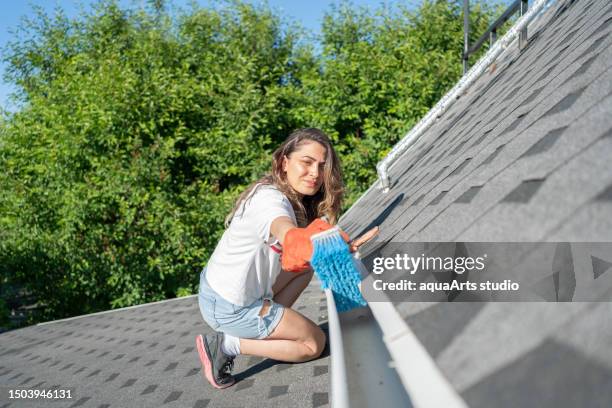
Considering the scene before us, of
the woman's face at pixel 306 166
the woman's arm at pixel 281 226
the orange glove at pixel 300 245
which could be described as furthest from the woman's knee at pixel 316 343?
the orange glove at pixel 300 245

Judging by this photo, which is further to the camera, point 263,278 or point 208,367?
point 263,278

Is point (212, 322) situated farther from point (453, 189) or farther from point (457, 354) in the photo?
point (457, 354)

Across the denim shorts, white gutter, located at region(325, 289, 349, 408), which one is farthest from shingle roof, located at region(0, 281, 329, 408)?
white gutter, located at region(325, 289, 349, 408)

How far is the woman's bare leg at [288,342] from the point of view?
96.7 inches

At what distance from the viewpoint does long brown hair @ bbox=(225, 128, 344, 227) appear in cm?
241

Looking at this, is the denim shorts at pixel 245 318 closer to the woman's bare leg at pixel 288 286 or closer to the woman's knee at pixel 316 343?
the woman's knee at pixel 316 343

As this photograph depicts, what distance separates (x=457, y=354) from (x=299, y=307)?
3451mm

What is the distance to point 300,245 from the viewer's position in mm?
1427

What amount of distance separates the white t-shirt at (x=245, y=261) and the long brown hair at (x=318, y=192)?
15 centimetres

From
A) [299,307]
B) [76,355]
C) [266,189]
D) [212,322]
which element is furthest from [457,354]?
[76,355]

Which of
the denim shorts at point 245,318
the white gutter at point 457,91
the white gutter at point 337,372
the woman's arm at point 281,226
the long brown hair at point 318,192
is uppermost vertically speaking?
the white gutter at point 457,91

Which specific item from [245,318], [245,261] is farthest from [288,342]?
[245,261]

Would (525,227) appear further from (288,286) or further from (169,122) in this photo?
(169,122)

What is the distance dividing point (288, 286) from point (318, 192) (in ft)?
2.53
